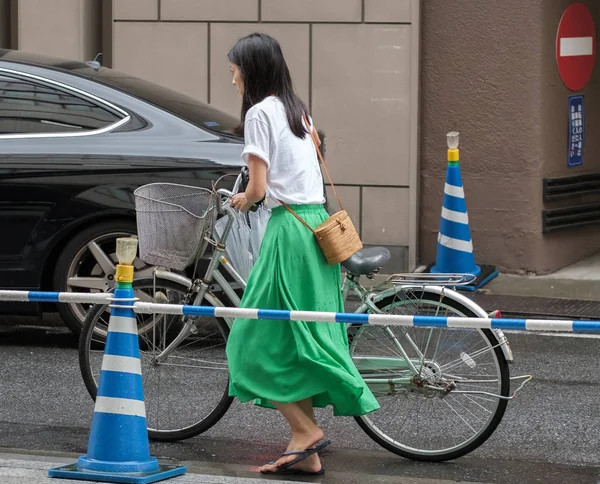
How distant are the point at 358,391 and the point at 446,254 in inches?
198

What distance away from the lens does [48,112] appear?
768cm

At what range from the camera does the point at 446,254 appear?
32.8 feet

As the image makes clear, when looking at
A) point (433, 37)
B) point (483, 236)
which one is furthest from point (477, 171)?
point (433, 37)

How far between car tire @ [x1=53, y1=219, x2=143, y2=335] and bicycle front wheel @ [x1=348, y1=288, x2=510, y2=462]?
251cm

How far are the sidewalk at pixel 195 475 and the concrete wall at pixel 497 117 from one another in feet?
18.6

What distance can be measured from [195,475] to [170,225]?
112cm

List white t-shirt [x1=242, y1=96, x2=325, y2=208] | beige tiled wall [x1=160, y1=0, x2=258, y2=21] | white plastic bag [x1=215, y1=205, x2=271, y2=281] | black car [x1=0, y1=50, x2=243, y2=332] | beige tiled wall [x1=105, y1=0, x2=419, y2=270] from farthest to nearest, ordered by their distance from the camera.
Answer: beige tiled wall [x1=160, y1=0, x2=258, y2=21] → beige tiled wall [x1=105, y1=0, x2=419, y2=270] → black car [x1=0, y1=50, x2=243, y2=332] → white plastic bag [x1=215, y1=205, x2=271, y2=281] → white t-shirt [x1=242, y1=96, x2=325, y2=208]

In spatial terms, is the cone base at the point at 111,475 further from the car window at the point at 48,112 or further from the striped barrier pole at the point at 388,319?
the car window at the point at 48,112

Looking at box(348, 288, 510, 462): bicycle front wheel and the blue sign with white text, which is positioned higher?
the blue sign with white text

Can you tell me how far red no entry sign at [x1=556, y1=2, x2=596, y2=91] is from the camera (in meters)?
10.7

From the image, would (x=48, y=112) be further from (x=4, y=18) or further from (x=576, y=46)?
(x=576, y=46)

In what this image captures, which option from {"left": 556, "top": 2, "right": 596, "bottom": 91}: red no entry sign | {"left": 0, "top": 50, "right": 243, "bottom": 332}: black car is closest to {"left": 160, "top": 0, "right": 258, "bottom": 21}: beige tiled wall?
{"left": 556, "top": 2, "right": 596, "bottom": 91}: red no entry sign

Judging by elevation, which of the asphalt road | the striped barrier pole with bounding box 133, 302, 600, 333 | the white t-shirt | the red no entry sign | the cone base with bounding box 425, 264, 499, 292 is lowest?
the asphalt road

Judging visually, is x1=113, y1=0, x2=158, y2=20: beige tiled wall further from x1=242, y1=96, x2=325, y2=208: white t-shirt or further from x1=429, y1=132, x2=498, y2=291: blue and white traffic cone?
x1=242, y1=96, x2=325, y2=208: white t-shirt
